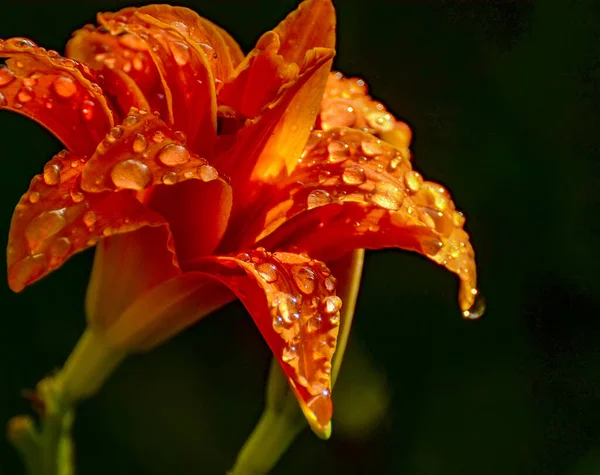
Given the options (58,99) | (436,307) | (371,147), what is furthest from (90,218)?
(436,307)

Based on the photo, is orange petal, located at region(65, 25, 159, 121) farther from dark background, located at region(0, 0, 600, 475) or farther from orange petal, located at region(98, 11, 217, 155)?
dark background, located at region(0, 0, 600, 475)

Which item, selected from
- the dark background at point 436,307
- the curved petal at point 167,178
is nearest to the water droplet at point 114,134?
the curved petal at point 167,178

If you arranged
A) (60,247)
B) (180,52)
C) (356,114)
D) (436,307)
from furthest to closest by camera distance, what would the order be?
(436,307) < (356,114) < (180,52) < (60,247)

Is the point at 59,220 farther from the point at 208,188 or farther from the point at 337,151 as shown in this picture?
the point at 337,151

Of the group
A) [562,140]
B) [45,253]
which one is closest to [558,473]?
[562,140]

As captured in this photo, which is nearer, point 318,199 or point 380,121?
point 318,199

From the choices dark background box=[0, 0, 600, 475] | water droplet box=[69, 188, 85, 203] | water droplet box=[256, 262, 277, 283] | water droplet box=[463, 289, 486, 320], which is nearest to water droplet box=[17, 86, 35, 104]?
water droplet box=[69, 188, 85, 203]
